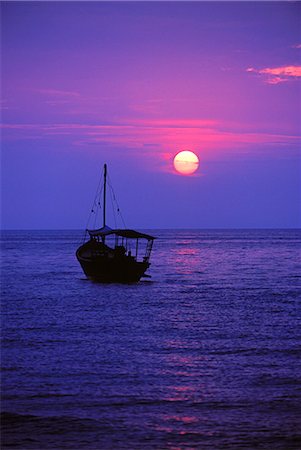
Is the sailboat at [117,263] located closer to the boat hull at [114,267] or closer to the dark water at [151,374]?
the boat hull at [114,267]

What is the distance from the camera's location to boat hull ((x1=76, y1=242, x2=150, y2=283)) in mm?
49500

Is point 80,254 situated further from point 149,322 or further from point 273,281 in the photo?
point 149,322

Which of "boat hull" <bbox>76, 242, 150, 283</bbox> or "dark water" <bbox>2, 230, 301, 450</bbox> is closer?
"dark water" <bbox>2, 230, 301, 450</bbox>

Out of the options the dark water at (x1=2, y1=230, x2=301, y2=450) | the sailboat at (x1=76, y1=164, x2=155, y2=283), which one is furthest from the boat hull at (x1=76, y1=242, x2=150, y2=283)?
the dark water at (x1=2, y1=230, x2=301, y2=450)

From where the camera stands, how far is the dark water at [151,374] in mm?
14230

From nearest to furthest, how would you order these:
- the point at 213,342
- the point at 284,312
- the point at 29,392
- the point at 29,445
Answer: the point at 29,445 < the point at 29,392 < the point at 213,342 < the point at 284,312

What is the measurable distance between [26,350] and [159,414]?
31.0 ft

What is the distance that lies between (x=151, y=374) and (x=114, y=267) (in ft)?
98.1

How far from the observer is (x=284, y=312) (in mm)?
35000

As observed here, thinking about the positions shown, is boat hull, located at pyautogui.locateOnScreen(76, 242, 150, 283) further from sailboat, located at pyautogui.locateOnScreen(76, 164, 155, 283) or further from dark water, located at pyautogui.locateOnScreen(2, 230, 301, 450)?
dark water, located at pyautogui.locateOnScreen(2, 230, 301, 450)

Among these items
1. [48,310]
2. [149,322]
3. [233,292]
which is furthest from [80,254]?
[149,322]

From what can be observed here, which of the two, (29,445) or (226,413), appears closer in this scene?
(29,445)

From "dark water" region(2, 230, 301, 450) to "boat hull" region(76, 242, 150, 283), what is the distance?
27.3 ft

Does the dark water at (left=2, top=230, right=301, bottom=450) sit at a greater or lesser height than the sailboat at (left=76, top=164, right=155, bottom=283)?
lesser
